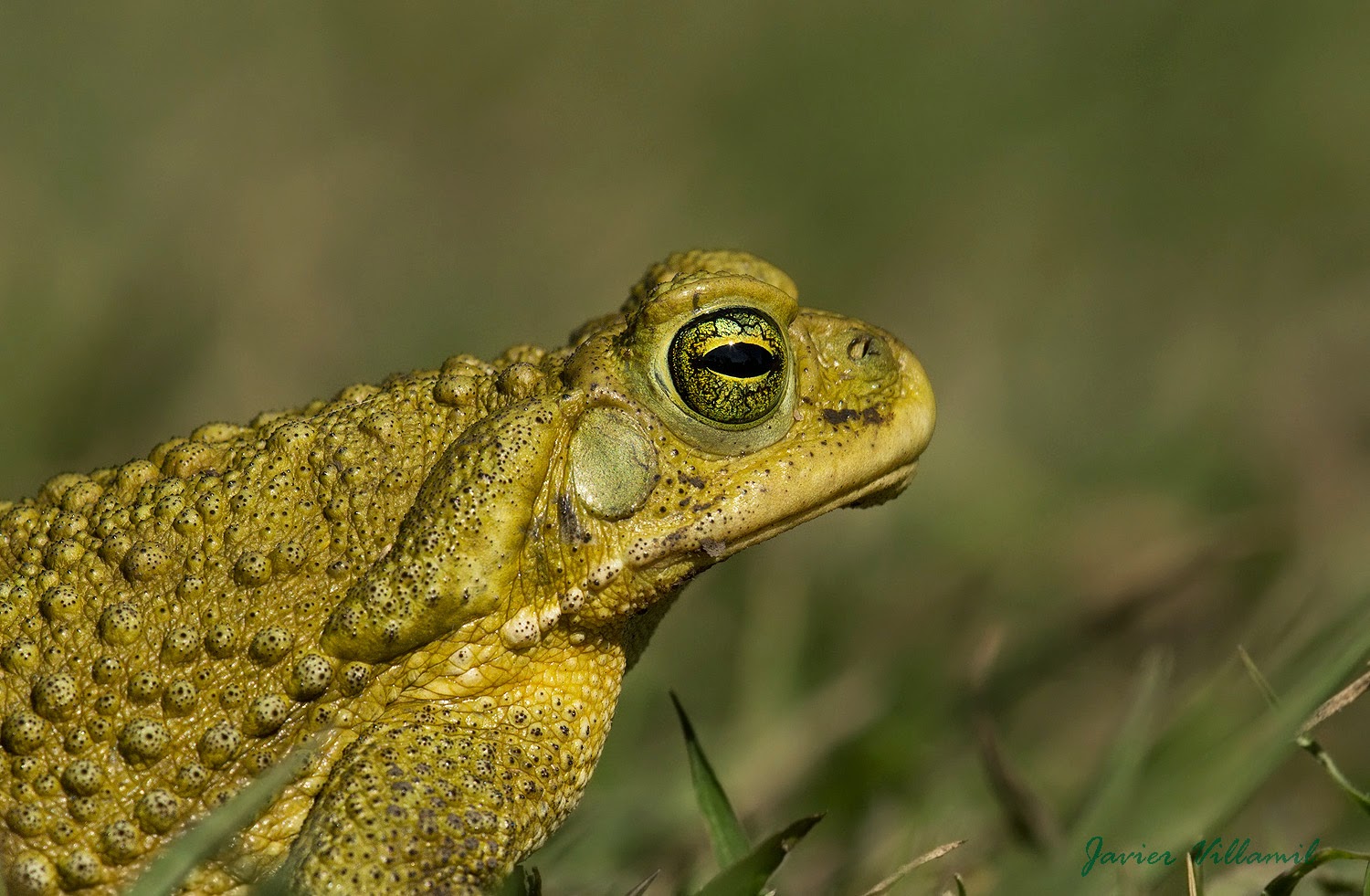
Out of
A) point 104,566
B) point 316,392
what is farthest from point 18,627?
point 316,392

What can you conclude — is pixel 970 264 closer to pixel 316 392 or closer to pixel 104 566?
pixel 316 392

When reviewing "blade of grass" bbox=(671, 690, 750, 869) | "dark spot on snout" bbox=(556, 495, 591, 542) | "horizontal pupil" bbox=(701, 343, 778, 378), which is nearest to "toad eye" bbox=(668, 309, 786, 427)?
"horizontal pupil" bbox=(701, 343, 778, 378)

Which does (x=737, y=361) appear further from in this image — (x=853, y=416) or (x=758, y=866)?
(x=758, y=866)

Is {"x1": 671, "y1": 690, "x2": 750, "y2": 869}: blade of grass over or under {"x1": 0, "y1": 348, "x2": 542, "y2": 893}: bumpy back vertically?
under

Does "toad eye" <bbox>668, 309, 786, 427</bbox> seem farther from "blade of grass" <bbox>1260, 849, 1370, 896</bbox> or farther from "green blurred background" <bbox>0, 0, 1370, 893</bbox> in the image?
"blade of grass" <bbox>1260, 849, 1370, 896</bbox>

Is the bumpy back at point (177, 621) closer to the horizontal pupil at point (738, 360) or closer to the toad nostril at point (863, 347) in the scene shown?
the horizontal pupil at point (738, 360)

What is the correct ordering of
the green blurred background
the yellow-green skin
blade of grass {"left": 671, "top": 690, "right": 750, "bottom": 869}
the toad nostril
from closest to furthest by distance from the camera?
the yellow-green skin → blade of grass {"left": 671, "top": 690, "right": 750, "bottom": 869} → the toad nostril → the green blurred background

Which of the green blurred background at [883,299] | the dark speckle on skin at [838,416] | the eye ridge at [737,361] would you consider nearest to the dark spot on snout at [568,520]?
the eye ridge at [737,361]
